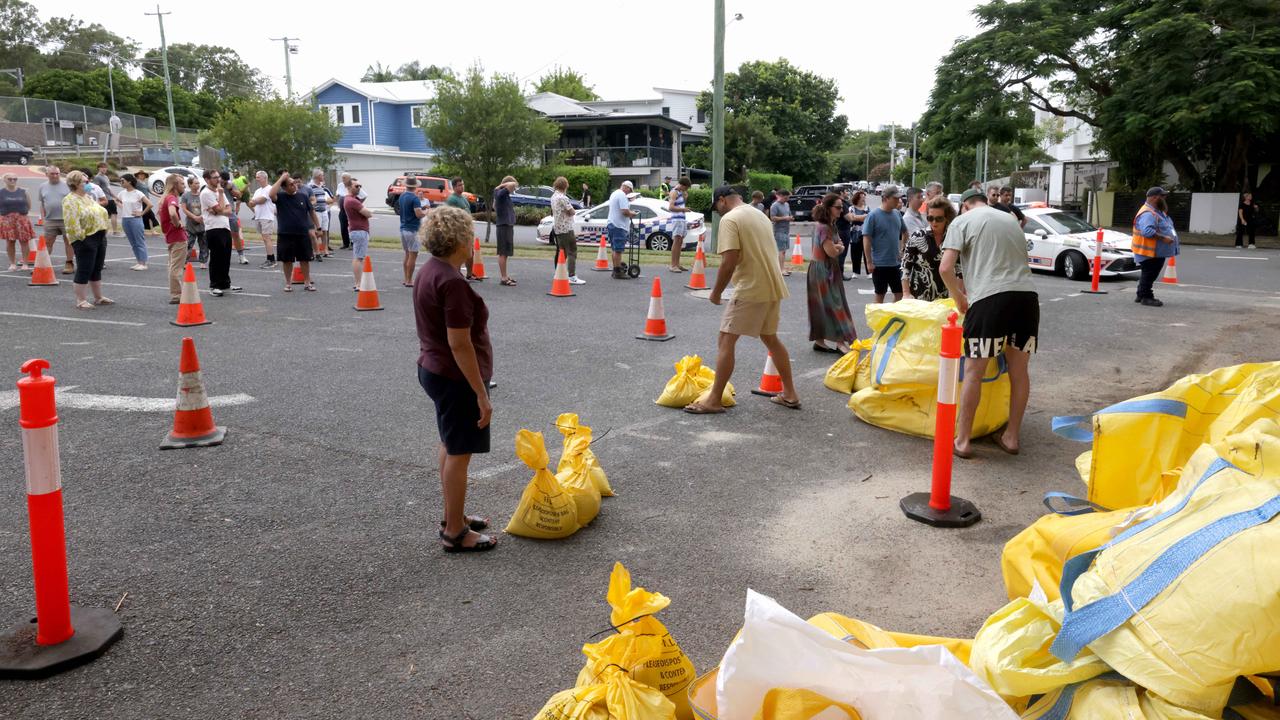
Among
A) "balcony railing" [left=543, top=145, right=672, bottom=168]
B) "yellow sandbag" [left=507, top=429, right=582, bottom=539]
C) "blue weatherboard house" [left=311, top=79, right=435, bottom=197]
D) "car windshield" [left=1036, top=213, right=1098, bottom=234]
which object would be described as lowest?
"yellow sandbag" [left=507, top=429, right=582, bottom=539]

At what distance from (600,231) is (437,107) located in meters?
5.30

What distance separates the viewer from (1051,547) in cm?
350

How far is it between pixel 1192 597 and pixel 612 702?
1624 mm

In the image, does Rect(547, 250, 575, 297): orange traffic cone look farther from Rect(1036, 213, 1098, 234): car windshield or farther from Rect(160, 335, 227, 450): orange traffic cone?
Rect(1036, 213, 1098, 234): car windshield

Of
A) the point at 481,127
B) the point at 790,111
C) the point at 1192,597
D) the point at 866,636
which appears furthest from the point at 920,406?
the point at 790,111

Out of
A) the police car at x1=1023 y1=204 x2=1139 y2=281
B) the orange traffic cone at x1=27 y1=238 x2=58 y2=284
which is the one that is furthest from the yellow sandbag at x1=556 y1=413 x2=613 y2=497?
the police car at x1=1023 y1=204 x2=1139 y2=281

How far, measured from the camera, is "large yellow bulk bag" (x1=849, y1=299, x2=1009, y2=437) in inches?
255

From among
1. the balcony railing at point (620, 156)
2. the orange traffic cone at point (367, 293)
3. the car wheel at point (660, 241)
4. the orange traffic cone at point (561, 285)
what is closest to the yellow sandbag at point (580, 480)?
the orange traffic cone at point (367, 293)

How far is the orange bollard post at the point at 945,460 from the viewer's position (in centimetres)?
484

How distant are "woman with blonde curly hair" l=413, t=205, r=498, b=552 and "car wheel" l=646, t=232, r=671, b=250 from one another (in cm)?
1989

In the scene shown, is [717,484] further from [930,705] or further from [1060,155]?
[1060,155]

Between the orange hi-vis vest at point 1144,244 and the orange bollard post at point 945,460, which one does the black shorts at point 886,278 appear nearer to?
the orange hi-vis vest at point 1144,244

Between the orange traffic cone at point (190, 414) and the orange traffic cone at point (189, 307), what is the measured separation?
5.09m

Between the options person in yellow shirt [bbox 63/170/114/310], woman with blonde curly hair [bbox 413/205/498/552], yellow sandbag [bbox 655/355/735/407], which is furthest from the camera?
person in yellow shirt [bbox 63/170/114/310]
